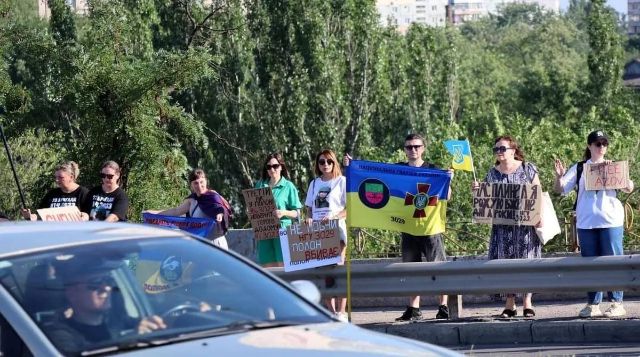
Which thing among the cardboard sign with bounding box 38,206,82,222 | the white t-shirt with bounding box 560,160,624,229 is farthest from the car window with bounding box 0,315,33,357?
the white t-shirt with bounding box 560,160,624,229

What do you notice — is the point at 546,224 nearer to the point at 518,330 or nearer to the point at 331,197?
the point at 518,330

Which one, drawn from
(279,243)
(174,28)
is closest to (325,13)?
(174,28)

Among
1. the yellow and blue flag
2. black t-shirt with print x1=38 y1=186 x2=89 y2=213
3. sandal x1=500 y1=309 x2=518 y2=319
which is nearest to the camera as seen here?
sandal x1=500 y1=309 x2=518 y2=319

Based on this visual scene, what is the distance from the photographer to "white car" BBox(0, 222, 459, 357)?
16.7 feet

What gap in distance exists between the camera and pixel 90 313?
5.31 m

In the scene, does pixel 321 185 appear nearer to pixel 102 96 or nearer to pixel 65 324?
pixel 102 96

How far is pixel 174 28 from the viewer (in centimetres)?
3772

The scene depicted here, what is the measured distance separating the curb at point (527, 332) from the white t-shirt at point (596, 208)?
89 cm

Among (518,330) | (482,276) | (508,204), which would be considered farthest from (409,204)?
(518,330)

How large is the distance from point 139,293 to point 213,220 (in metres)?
7.26

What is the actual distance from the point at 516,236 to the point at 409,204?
3.24 feet

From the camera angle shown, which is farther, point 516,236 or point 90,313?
point 516,236

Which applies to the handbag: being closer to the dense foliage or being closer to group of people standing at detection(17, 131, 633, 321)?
group of people standing at detection(17, 131, 633, 321)

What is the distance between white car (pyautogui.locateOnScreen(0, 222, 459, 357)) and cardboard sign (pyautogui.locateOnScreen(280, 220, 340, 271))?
628 centimetres
